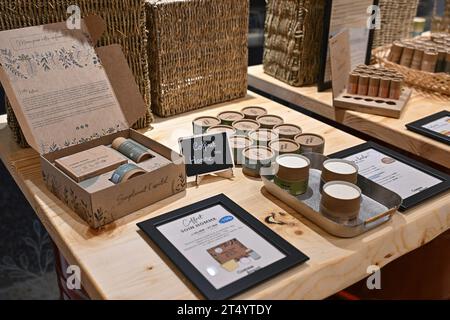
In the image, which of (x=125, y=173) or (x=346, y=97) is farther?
(x=346, y=97)

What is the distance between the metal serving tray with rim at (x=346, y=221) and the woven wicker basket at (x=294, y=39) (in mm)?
602

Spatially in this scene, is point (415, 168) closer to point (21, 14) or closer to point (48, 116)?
point (48, 116)

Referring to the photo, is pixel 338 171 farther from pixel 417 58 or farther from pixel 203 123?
pixel 417 58

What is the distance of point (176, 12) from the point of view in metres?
1.33

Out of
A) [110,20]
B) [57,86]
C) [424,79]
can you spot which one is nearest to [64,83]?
[57,86]

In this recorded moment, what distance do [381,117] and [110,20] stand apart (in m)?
0.83

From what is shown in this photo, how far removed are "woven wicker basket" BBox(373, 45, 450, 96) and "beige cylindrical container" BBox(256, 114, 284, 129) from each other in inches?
23.1

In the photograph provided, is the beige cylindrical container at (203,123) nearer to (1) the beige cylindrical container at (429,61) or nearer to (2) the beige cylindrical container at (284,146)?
(2) the beige cylindrical container at (284,146)

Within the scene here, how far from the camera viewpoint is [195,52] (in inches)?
55.7

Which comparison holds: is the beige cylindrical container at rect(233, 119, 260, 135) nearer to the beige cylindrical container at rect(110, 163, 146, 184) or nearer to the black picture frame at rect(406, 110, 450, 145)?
the beige cylindrical container at rect(110, 163, 146, 184)

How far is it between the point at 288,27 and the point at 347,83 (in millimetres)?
275

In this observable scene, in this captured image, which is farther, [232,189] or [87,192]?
[232,189]

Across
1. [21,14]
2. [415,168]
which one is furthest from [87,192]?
[415,168]

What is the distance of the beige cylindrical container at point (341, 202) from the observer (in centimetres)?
93
